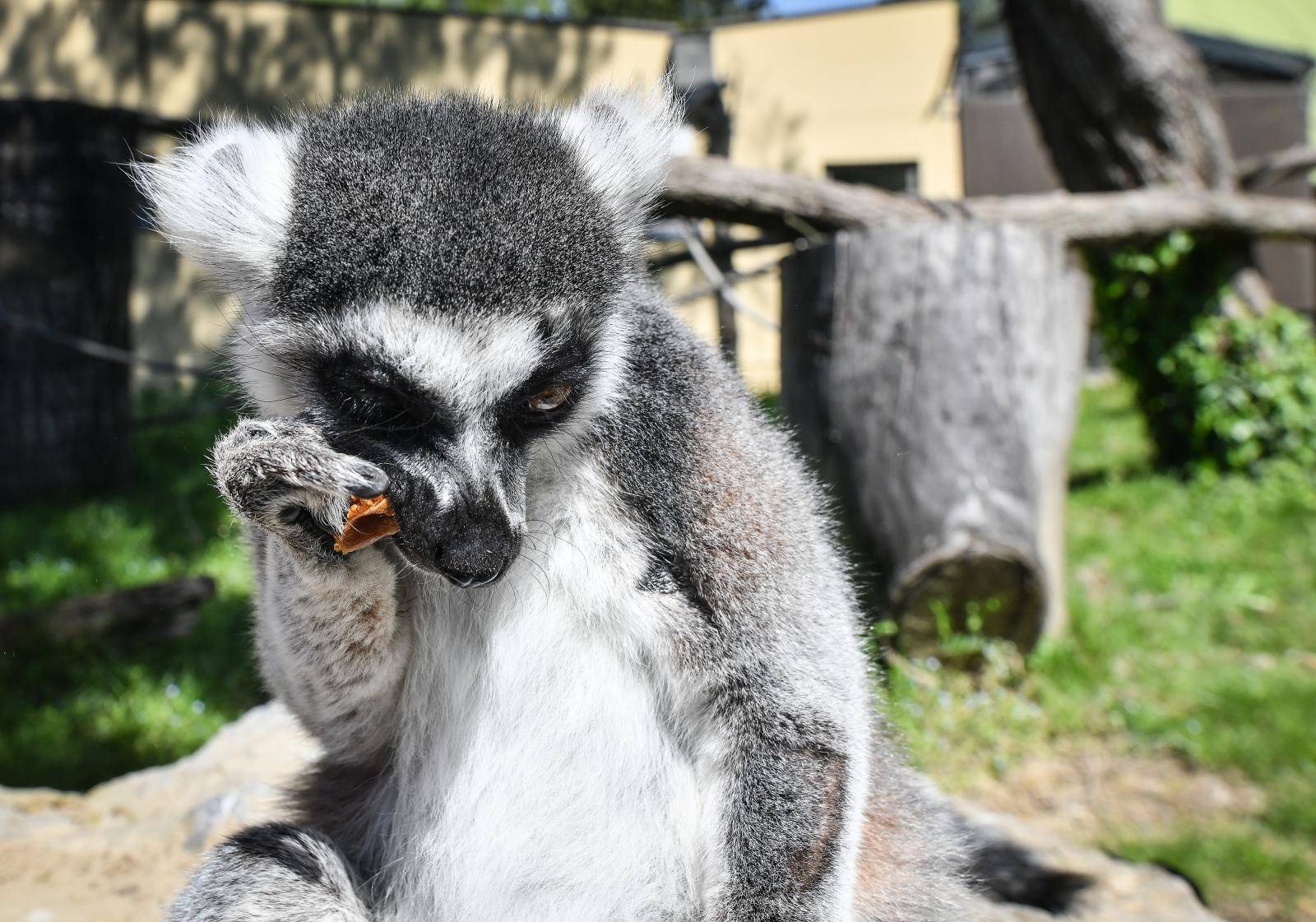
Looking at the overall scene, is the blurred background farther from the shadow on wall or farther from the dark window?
the dark window

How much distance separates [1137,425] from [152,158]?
1018cm

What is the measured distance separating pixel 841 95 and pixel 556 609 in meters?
15.0

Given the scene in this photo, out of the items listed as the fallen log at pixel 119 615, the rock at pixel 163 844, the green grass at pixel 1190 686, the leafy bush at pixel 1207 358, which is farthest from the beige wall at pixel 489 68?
the rock at pixel 163 844

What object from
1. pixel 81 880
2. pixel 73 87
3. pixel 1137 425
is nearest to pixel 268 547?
pixel 81 880

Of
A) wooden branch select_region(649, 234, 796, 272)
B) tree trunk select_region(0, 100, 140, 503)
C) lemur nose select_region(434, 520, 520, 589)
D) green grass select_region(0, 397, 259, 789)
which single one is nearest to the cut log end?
wooden branch select_region(649, 234, 796, 272)

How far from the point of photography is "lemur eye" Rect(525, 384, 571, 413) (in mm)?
2201

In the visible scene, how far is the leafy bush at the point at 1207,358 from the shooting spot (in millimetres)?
8391

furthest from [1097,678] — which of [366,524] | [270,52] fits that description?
[270,52]

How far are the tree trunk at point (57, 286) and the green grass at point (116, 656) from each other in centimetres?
40

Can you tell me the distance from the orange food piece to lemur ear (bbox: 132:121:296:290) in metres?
0.63

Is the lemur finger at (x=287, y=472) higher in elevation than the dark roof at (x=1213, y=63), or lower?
lower

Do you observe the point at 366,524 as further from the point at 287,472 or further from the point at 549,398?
the point at 549,398

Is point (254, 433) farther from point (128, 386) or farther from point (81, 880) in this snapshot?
point (128, 386)

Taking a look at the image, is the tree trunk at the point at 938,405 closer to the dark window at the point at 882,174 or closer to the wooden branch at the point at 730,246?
the wooden branch at the point at 730,246
